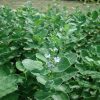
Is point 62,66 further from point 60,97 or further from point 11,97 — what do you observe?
point 11,97

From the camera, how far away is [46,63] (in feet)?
5.56

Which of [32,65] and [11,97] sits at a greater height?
[32,65]

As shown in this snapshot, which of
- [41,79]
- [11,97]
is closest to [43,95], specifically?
[41,79]

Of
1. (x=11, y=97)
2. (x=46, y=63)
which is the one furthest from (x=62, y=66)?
(x=11, y=97)

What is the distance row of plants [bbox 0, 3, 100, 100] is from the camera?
65.8 inches

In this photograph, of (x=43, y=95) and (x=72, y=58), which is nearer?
(x=43, y=95)

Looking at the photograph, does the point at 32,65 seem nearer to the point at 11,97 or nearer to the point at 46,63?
the point at 46,63

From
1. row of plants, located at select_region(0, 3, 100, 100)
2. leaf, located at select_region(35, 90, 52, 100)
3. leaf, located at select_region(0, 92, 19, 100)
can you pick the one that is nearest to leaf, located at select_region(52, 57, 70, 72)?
row of plants, located at select_region(0, 3, 100, 100)

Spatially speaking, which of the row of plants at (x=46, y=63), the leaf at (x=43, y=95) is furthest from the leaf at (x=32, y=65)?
the leaf at (x=43, y=95)

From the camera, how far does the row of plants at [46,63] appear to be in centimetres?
167

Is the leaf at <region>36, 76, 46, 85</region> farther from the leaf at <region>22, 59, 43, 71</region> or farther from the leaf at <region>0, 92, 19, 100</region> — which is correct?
the leaf at <region>0, 92, 19, 100</region>

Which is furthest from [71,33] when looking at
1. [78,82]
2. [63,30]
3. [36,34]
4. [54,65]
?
[54,65]

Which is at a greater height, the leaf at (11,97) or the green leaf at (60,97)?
the green leaf at (60,97)

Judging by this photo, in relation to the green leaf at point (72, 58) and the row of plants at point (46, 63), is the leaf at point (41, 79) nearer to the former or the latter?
the row of plants at point (46, 63)
